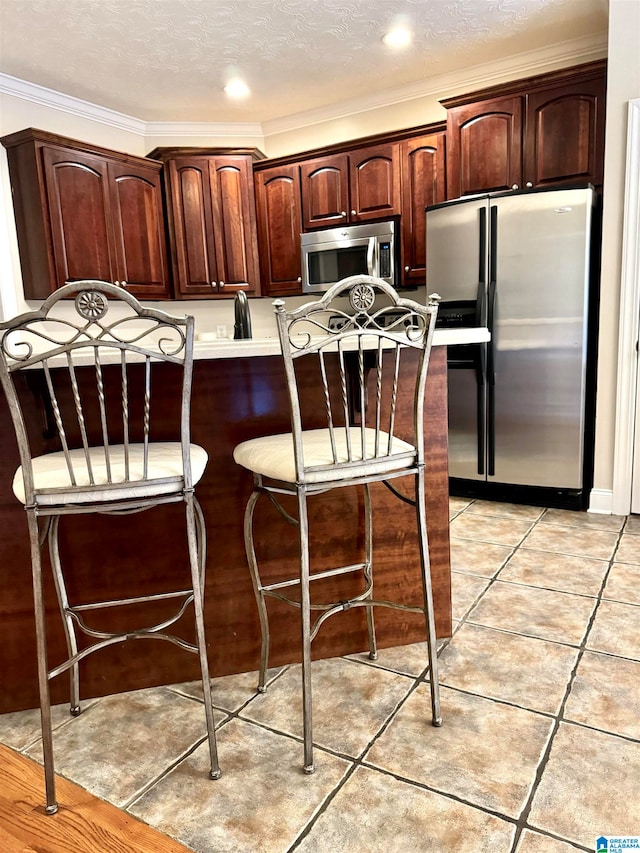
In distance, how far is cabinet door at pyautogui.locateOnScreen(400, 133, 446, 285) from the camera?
3832 mm

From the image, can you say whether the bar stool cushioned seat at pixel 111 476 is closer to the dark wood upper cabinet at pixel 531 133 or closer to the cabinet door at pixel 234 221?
the dark wood upper cabinet at pixel 531 133

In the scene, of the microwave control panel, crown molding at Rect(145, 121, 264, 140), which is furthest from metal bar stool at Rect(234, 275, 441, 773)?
crown molding at Rect(145, 121, 264, 140)

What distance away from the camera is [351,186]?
13.7 ft

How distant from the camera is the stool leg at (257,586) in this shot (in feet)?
5.51

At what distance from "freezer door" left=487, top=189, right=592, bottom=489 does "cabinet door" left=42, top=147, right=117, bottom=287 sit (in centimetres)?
258

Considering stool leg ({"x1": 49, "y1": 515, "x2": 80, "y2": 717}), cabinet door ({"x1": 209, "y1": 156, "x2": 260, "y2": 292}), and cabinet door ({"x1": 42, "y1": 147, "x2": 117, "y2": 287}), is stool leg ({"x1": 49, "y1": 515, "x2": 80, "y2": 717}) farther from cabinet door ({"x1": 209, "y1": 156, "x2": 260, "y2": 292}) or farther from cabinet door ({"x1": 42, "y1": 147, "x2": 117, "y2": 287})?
cabinet door ({"x1": 209, "y1": 156, "x2": 260, "y2": 292})

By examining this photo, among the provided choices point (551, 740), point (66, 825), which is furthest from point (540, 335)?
point (66, 825)

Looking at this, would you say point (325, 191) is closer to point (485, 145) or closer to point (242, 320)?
point (485, 145)

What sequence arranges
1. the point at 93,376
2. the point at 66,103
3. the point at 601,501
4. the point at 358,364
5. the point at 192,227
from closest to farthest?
the point at 93,376, the point at 358,364, the point at 601,501, the point at 66,103, the point at 192,227

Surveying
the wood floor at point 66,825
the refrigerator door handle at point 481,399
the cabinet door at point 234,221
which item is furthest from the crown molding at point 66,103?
the wood floor at point 66,825

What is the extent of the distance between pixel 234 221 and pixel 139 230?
713 mm

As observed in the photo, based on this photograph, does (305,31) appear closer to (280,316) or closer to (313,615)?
(280,316)

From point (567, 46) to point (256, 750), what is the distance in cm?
400

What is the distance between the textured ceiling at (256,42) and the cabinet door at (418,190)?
490mm
